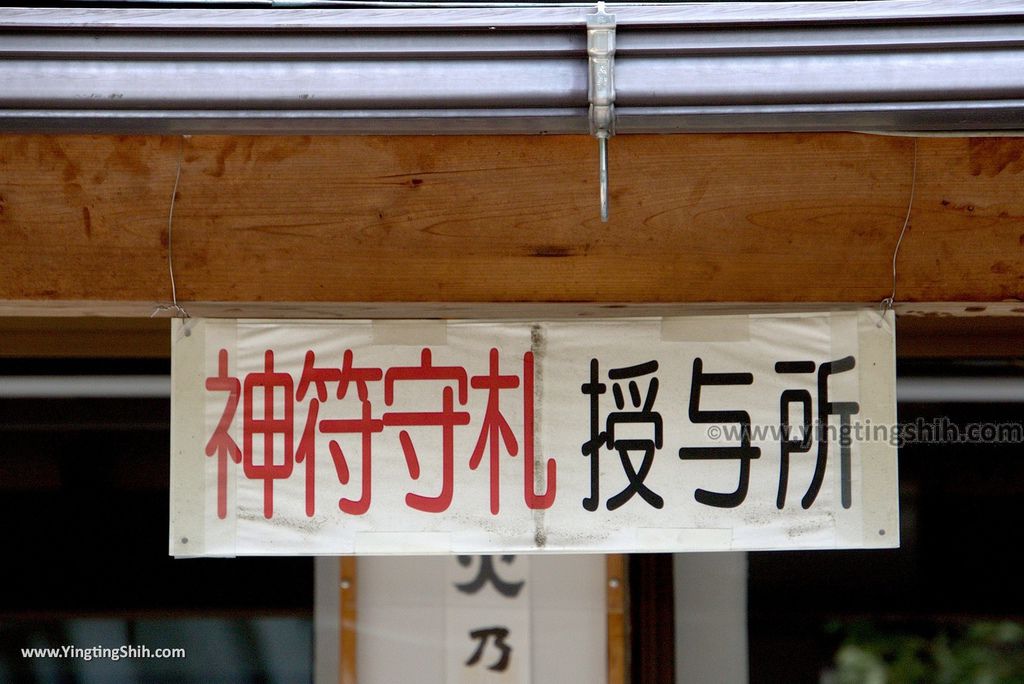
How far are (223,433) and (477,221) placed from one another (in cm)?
118

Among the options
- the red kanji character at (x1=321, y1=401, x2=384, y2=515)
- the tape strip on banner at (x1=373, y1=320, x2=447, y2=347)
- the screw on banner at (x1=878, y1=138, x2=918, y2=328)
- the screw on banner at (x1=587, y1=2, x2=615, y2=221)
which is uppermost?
the screw on banner at (x1=587, y1=2, x2=615, y2=221)

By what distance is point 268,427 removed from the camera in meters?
3.33

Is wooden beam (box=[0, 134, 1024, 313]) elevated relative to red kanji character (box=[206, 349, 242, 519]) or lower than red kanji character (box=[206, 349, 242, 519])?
elevated

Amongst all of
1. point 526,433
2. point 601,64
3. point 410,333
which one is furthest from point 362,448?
point 601,64

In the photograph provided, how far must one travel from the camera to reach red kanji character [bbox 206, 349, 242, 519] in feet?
10.9

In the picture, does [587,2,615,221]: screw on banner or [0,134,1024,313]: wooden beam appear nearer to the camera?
[587,2,615,221]: screw on banner

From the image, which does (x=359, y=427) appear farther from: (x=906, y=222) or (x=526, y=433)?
(x=906, y=222)

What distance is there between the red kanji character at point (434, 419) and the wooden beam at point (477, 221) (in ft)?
0.90

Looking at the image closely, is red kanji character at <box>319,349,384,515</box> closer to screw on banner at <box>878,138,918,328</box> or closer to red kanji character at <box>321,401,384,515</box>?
red kanji character at <box>321,401,384,515</box>

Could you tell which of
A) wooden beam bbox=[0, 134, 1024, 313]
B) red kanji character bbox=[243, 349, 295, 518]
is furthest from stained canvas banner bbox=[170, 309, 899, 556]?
wooden beam bbox=[0, 134, 1024, 313]

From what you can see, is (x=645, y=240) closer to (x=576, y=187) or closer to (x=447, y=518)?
(x=576, y=187)

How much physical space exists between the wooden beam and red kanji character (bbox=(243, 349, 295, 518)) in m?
0.29

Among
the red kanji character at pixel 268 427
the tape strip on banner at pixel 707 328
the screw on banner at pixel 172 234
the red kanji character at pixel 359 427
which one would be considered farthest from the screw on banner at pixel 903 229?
the screw on banner at pixel 172 234

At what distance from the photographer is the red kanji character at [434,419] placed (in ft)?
10.9
